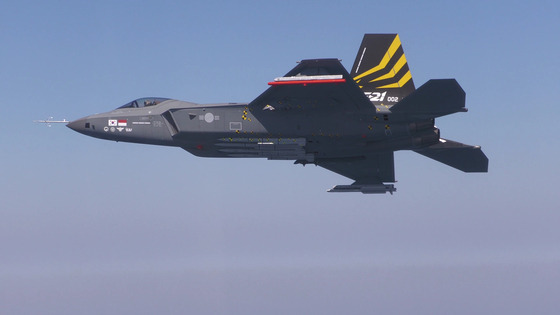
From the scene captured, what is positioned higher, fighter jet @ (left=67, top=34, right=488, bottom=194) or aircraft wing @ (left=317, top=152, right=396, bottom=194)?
fighter jet @ (left=67, top=34, right=488, bottom=194)

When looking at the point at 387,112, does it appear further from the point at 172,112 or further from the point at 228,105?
the point at 172,112

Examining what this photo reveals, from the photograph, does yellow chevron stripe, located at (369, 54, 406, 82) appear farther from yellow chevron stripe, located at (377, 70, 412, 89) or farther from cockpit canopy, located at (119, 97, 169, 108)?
cockpit canopy, located at (119, 97, 169, 108)

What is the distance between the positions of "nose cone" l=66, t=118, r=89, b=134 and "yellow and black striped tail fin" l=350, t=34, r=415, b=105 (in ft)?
46.0

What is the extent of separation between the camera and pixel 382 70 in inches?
1631

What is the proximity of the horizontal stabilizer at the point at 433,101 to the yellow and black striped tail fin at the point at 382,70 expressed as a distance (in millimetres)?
4031

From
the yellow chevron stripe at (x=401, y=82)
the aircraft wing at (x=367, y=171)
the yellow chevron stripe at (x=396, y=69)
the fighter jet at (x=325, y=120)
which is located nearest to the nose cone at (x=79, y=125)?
the fighter jet at (x=325, y=120)

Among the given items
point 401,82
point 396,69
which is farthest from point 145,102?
point 401,82

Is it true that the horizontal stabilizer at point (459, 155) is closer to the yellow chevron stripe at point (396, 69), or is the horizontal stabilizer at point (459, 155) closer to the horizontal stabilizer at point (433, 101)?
the yellow chevron stripe at point (396, 69)

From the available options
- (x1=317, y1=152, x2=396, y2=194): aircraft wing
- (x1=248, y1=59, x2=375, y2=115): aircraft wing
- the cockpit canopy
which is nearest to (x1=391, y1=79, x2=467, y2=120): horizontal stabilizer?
(x1=248, y1=59, x2=375, y2=115): aircraft wing

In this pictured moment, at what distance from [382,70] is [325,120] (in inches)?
219

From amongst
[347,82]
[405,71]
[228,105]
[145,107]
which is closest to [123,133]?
[145,107]

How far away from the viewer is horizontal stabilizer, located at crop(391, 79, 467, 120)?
35188 mm

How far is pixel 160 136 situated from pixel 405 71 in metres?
13.0

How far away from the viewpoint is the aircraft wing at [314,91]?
3512cm
